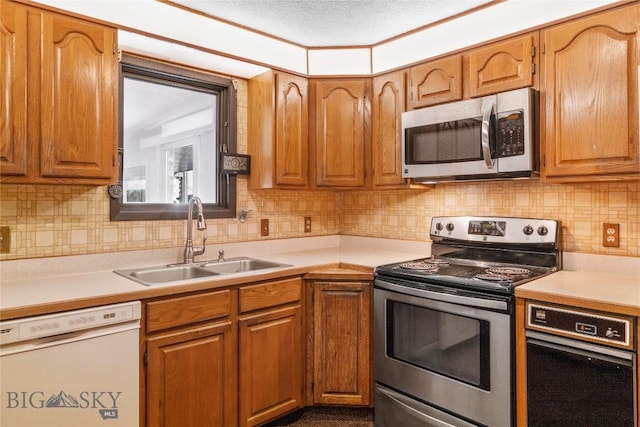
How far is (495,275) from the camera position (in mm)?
1982

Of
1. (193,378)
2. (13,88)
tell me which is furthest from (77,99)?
(193,378)

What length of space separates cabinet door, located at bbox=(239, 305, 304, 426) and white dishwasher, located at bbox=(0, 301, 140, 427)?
537 millimetres

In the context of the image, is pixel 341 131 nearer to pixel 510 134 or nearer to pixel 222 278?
pixel 510 134

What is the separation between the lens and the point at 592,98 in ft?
6.06

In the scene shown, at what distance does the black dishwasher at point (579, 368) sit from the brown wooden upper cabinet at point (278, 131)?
5.20ft

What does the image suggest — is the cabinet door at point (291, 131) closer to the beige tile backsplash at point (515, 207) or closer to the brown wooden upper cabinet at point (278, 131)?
the brown wooden upper cabinet at point (278, 131)

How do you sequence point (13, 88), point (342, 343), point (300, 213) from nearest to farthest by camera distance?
point (13, 88) → point (342, 343) → point (300, 213)

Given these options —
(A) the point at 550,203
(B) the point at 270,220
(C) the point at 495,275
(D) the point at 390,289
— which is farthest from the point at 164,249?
(A) the point at 550,203

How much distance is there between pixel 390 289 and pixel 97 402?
54.6 inches

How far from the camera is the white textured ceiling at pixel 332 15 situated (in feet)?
7.27

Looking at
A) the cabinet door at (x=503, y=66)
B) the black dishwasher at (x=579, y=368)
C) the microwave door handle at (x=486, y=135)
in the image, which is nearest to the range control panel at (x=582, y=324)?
the black dishwasher at (x=579, y=368)

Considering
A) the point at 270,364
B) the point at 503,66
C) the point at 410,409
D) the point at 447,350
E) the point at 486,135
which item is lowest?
the point at 410,409

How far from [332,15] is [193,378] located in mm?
2028

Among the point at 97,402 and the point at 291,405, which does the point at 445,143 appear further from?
the point at 97,402
